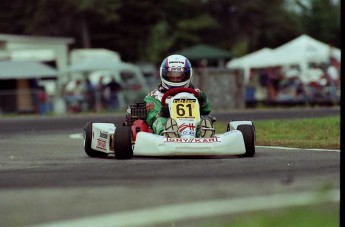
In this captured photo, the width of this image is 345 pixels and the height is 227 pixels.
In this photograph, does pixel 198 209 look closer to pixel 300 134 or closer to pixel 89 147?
pixel 89 147

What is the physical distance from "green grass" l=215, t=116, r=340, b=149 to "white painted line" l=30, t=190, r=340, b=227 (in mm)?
5962

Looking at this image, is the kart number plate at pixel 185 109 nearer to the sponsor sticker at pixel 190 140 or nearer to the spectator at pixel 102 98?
the sponsor sticker at pixel 190 140

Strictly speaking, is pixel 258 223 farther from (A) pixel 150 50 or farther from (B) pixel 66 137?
(A) pixel 150 50

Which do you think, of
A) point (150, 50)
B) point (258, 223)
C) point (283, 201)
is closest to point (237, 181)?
point (283, 201)

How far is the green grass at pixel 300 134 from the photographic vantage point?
46.6ft

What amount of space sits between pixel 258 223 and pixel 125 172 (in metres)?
3.34

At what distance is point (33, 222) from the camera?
697 cm

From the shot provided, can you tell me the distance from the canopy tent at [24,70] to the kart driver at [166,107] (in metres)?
25.9

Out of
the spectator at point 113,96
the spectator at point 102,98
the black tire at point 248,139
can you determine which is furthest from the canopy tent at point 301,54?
the black tire at point 248,139

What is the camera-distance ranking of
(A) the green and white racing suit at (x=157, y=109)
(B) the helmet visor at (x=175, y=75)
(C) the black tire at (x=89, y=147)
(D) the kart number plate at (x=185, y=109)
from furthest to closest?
(B) the helmet visor at (x=175, y=75) < (C) the black tire at (x=89, y=147) < (A) the green and white racing suit at (x=157, y=109) < (D) the kart number plate at (x=185, y=109)

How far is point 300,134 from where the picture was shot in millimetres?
16828

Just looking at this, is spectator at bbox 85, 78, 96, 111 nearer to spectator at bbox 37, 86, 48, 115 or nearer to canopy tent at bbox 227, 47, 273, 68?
spectator at bbox 37, 86, 48, 115

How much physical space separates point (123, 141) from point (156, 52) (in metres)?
48.8

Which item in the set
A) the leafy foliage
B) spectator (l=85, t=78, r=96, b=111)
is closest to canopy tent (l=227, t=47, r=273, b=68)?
spectator (l=85, t=78, r=96, b=111)
